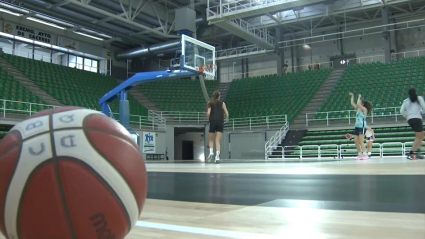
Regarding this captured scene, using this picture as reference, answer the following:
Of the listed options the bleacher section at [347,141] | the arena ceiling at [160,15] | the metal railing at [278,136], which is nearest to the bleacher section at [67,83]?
the arena ceiling at [160,15]

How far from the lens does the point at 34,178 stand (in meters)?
0.95

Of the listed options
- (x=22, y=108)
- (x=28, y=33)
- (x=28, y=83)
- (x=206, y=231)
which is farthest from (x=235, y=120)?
(x=206, y=231)

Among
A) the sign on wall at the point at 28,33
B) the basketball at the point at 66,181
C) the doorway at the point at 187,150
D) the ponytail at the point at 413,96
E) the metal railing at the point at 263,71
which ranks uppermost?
the sign on wall at the point at 28,33

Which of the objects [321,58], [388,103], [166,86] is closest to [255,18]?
[321,58]

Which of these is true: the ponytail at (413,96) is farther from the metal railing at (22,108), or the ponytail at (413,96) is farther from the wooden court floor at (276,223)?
the metal railing at (22,108)

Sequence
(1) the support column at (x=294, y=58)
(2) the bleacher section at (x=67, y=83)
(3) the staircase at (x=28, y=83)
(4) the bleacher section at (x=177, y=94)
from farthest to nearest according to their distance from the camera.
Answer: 1. (1) the support column at (x=294, y=58)
2. (4) the bleacher section at (x=177, y=94)
3. (2) the bleacher section at (x=67, y=83)
4. (3) the staircase at (x=28, y=83)

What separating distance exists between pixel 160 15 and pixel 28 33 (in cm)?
734

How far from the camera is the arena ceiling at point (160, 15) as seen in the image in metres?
17.5

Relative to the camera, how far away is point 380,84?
1703 centimetres

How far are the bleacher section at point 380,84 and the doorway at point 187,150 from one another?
31.6ft

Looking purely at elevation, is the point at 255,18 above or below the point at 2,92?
above

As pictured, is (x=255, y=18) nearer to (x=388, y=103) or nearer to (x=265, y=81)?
(x=265, y=81)

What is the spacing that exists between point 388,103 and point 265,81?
304 inches

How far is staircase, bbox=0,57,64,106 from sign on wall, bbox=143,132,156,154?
161 inches
